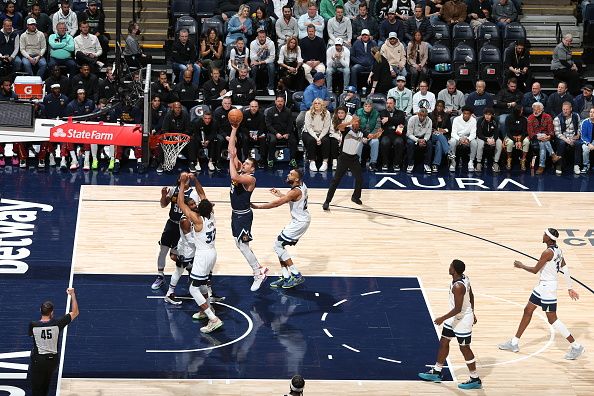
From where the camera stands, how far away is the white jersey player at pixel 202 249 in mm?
17219

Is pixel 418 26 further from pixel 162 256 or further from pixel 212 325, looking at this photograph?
pixel 212 325

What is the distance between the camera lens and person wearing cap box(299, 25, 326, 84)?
91.9 feet

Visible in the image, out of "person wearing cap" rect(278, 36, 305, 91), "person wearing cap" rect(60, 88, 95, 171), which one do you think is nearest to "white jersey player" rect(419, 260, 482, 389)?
"person wearing cap" rect(60, 88, 95, 171)

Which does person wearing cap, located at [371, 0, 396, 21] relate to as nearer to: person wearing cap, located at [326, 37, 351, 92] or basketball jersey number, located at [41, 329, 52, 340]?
person wearing cap, located at [326, 37, 351, 92]

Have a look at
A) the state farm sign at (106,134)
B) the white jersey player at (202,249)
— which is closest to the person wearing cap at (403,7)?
the state farm sign at (106,134)

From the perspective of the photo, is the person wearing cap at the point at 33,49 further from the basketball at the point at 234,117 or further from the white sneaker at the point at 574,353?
the white sneaker at the point at 574,353

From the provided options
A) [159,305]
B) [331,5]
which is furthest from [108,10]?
[159,305]

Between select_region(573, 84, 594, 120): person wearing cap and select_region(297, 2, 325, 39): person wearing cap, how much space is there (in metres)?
6.19

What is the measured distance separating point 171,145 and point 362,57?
5.79 metres

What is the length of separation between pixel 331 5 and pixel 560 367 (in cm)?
1485

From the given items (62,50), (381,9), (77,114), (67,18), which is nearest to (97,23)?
(67,18)

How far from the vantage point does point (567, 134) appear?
26.4 meters

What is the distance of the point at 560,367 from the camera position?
54.7 feet

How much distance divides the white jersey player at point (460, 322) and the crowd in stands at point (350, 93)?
9.69 m
